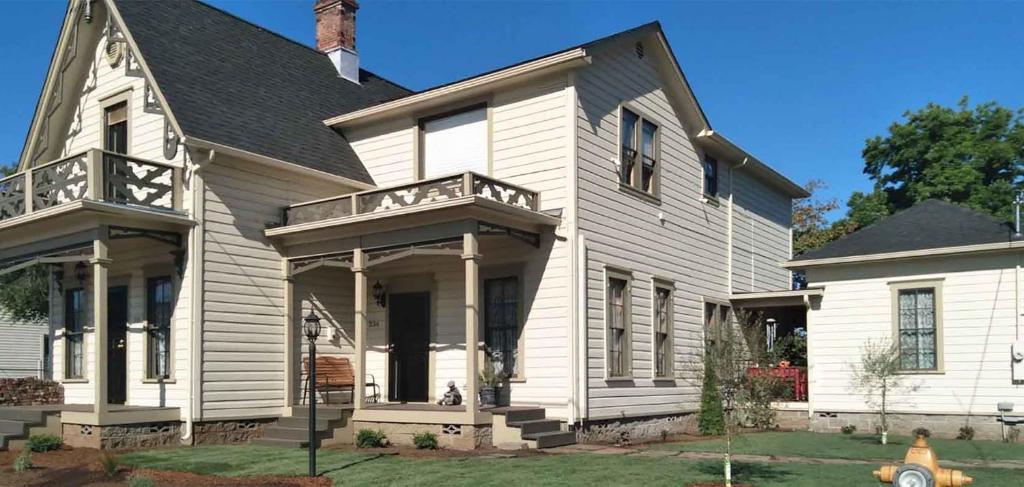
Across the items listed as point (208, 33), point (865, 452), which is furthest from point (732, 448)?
point (208, 33)

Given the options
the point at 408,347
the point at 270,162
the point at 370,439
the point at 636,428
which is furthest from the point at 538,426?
the point at 270,162

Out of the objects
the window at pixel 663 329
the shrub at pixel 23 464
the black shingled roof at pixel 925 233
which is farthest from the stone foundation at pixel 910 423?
the shrub at pixel 23 464

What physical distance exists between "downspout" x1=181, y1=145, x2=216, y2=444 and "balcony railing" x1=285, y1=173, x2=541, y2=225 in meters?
1.85

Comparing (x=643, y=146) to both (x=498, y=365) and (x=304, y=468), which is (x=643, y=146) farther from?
(x=304, y=468)

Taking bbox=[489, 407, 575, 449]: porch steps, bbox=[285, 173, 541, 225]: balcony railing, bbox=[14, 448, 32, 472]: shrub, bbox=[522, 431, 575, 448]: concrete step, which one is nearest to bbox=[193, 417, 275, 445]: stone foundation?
bbox=[14, 448, 32, 472]: shrub

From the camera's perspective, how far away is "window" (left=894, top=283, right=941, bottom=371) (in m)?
18.7

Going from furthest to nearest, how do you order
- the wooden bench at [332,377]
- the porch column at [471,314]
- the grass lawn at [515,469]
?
the wooden bench at [332,377] < the porch column at [471,314] < the grass lawn at [515,469]

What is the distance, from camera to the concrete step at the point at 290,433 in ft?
50.5

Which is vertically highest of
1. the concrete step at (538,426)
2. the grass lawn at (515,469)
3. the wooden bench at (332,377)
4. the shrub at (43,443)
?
the wooden bench at (332,377)

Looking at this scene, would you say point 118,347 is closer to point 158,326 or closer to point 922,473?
point 158,326

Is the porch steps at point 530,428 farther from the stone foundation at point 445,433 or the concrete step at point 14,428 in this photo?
the concrete step at point 14,428

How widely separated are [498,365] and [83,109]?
1023cm

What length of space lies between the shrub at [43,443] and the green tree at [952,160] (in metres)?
32.1

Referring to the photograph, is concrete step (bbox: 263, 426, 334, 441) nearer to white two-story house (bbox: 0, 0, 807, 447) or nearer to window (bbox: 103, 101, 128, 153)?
white two-story house (bbox: 0, 0, 807, 447)
